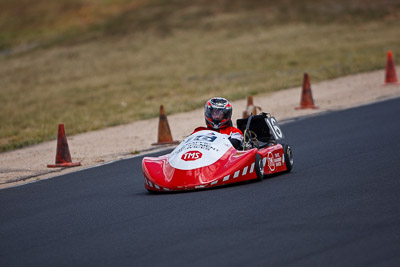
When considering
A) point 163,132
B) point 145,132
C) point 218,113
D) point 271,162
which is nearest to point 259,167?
point 271,162

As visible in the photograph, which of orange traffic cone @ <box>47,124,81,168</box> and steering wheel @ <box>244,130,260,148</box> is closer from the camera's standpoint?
steering wheel @ <box>244,130,260,148</box>

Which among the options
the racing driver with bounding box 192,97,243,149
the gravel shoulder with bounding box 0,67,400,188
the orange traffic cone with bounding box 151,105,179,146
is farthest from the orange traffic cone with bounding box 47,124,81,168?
the racing driver with bounding box 192,97,243,149

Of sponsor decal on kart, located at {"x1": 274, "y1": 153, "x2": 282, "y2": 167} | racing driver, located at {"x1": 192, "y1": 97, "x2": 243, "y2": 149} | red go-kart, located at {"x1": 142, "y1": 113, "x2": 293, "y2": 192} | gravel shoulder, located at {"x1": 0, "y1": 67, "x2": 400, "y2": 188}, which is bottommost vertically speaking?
gravel shoulder, located at {"x1": 0, "y1": 67, "x2": 400, "y2": 188}

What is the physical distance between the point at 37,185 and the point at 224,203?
421cm

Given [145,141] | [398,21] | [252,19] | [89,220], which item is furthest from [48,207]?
[252,19]

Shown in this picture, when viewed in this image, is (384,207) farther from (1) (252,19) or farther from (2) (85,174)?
(1) (252,19)

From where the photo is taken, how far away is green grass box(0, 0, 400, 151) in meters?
26.3

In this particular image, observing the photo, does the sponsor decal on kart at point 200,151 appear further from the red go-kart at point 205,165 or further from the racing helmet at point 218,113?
the racing helmet at point 218,113

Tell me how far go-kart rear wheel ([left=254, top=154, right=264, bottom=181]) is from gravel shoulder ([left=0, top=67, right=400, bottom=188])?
4.33 m

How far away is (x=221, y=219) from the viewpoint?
7.82m

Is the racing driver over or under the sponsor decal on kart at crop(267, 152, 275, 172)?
over

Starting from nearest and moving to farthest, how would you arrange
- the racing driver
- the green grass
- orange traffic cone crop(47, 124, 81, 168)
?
the racing driver
orange traffic cone crop(47, 124, 81, 168)
the green grass

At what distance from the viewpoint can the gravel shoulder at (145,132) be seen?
1406 centimetres

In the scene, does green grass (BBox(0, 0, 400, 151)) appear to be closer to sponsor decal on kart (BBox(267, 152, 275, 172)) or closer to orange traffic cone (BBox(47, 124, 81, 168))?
A: orange traffic cone (BBox(47, 124, 81, 168))
